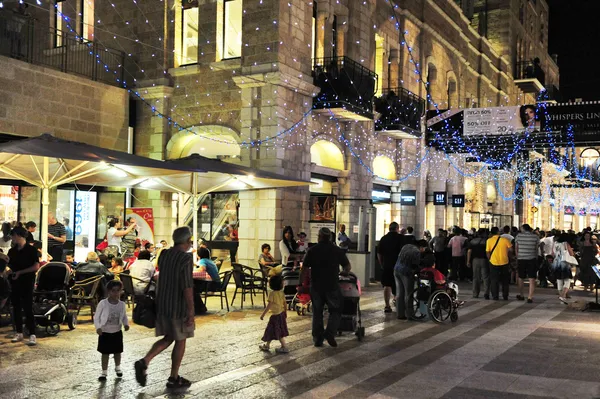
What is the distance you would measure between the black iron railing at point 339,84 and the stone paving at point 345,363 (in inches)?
368

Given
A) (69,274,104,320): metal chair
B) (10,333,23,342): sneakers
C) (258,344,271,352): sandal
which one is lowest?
(258,344,271,352): sandal

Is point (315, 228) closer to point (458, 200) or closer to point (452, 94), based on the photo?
point (458, 200)

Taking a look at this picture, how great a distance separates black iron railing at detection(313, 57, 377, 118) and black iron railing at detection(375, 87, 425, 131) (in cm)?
295

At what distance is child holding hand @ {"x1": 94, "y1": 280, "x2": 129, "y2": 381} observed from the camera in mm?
7414

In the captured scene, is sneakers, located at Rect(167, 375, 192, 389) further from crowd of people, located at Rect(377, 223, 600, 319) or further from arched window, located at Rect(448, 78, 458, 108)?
arched window, located at Rect(448, 78, 458, 108)

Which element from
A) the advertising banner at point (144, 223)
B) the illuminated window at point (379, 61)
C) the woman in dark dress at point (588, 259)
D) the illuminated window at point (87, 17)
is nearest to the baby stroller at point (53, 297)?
the advertising banner at point (144, 223)

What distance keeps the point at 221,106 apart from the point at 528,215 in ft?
107

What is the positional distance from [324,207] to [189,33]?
276 inches

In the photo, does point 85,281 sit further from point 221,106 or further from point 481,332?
point 221,106

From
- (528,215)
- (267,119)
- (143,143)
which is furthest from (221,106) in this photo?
(528,215)

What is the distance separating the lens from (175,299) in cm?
693

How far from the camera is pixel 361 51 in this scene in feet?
74.0

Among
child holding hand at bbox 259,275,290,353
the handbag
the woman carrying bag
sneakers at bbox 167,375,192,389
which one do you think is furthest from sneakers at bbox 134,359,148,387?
the woman carrying bag

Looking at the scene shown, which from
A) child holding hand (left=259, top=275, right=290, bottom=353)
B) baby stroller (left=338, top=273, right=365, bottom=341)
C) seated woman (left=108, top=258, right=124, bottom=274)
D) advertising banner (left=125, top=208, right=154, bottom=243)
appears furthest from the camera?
advertising banner (left=125, top=208, right=154, bottom=243)
